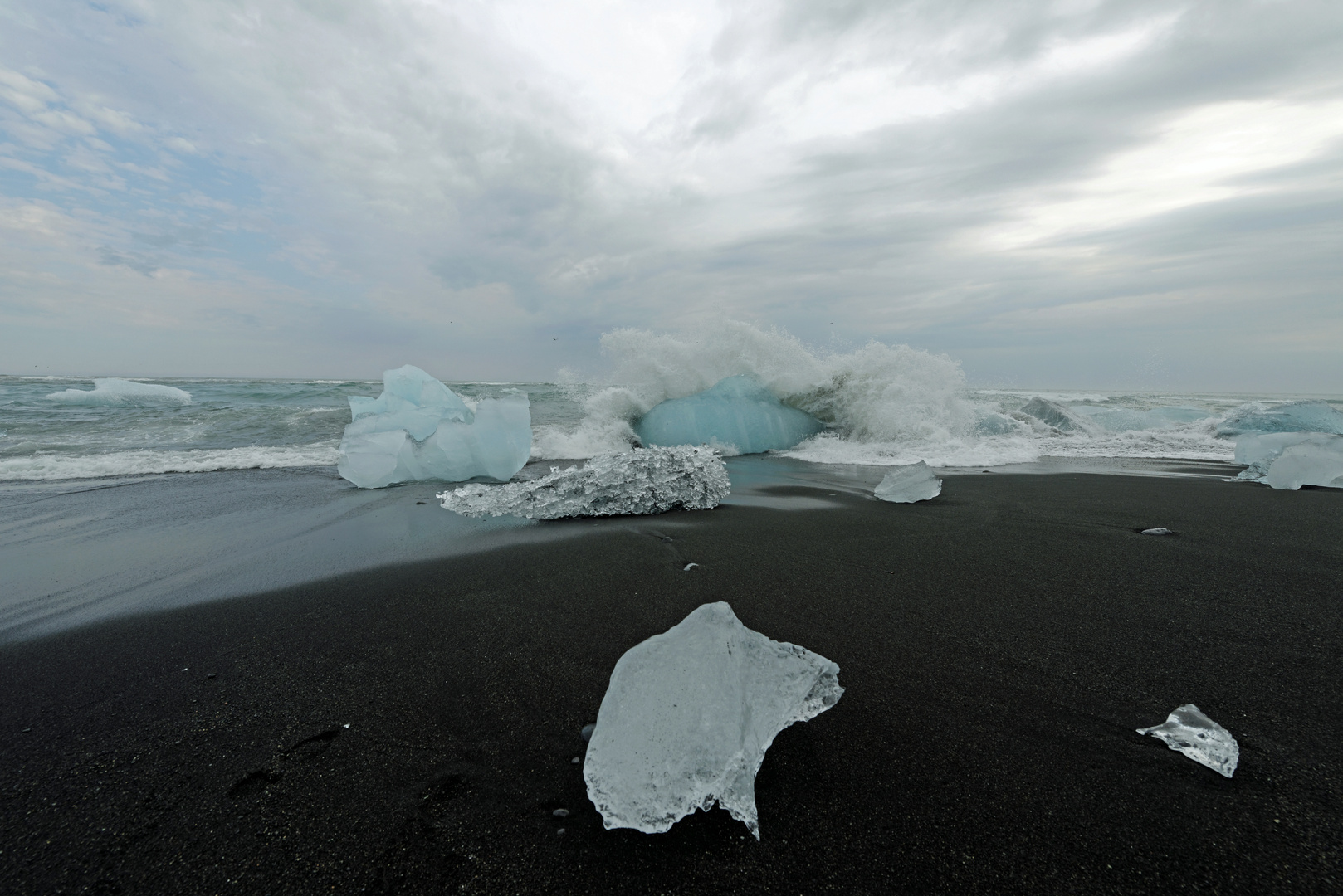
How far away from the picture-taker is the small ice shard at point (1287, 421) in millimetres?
7668

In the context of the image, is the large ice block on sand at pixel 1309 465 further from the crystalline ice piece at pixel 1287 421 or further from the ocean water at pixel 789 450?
the crystalline ice piece at pixel 1287 421

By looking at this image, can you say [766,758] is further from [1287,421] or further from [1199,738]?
[1287,421]

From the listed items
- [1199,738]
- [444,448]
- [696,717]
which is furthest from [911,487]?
[444,448]

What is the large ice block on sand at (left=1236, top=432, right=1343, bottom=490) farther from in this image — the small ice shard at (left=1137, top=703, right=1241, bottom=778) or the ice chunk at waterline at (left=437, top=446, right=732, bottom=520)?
the small ice shard at (left=1137, top=703, right=1241, bottom=778)

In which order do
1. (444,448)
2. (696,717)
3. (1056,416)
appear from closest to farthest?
(696,717)
(444,448)
(1056,416)

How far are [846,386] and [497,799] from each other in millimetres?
8006

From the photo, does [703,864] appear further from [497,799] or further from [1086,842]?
[1086,842]

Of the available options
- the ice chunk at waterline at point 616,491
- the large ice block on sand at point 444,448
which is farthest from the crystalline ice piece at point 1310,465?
the large ice block on sand at point 444,448

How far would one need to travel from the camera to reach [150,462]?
5934 mm

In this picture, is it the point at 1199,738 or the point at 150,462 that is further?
the point at 150,462

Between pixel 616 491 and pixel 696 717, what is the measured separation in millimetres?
2549

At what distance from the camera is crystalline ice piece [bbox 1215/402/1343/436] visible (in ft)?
25.2

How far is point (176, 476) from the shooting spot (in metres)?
5.36

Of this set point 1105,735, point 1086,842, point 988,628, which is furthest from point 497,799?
point 988,628
